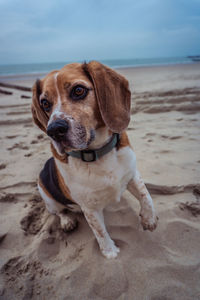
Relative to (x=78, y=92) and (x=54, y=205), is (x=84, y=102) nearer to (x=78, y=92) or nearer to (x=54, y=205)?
Result: (x=78, y=92)

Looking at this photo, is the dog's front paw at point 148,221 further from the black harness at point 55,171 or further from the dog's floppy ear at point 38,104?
the dog's floppy ear at point 38,104

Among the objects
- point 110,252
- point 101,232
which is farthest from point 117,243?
point 101,232

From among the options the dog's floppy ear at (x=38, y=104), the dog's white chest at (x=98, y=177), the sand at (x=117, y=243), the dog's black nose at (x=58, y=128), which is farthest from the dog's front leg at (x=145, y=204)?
the dog's floppy ear at (x=38, y=104)

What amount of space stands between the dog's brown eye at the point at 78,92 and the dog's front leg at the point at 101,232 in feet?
3.13

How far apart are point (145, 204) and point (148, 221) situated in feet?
0.59

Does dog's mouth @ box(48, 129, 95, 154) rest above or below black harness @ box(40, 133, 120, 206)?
above

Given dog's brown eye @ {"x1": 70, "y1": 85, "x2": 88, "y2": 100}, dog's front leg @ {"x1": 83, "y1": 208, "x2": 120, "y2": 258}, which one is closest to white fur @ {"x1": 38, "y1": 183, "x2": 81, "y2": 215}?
dog's front leg @ {"x1": 83, "y1": 208, "x2": 120, "y2": 258}

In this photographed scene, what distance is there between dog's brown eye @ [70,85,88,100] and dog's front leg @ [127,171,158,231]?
93 centimetres

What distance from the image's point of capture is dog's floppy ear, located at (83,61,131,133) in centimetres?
145

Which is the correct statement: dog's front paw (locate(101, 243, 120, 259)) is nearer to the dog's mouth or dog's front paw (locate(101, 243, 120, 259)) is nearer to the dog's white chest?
the dog's white chest

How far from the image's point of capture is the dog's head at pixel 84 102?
51.3 inches

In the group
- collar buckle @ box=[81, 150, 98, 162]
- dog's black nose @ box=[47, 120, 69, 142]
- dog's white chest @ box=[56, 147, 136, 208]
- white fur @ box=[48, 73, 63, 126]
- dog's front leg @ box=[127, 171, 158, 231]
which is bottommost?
dog's front leg @ box=[127, 171, 158, 231]

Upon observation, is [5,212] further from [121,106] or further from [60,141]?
[121,106]

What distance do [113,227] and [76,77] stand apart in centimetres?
154
